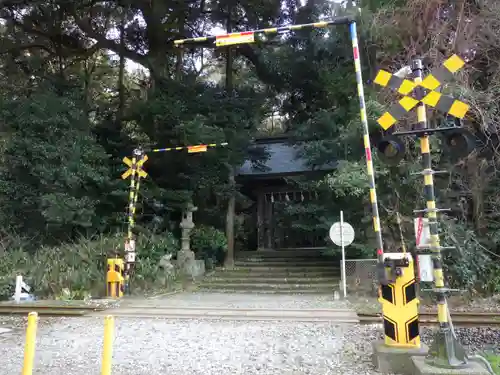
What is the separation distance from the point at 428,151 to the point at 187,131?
11.0 m

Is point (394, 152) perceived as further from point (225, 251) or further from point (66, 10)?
point (66, 10)

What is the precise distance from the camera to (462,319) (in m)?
7.77

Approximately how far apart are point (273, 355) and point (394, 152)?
303 centimetres

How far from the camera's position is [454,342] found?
14.1ft

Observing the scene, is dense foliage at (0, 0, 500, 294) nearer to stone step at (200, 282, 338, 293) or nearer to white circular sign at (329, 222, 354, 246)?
white circular sign at (329, 222, 354, 246)

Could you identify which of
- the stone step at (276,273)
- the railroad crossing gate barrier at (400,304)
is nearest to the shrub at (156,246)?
the stone step at (276,273)

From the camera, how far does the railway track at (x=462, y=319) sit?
7570mm

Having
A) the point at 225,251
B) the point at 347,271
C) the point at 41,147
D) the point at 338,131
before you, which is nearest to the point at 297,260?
the point at 225,251

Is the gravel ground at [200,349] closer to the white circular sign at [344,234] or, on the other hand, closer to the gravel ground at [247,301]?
the gravel ground at [247,301]

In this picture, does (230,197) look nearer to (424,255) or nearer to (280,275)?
(280,275)

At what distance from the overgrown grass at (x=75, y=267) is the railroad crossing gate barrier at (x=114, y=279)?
422 mm

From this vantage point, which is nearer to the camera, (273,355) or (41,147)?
(273,355)

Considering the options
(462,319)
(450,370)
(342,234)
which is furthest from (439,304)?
(342,234)

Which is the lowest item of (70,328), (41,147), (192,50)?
(70,328)
